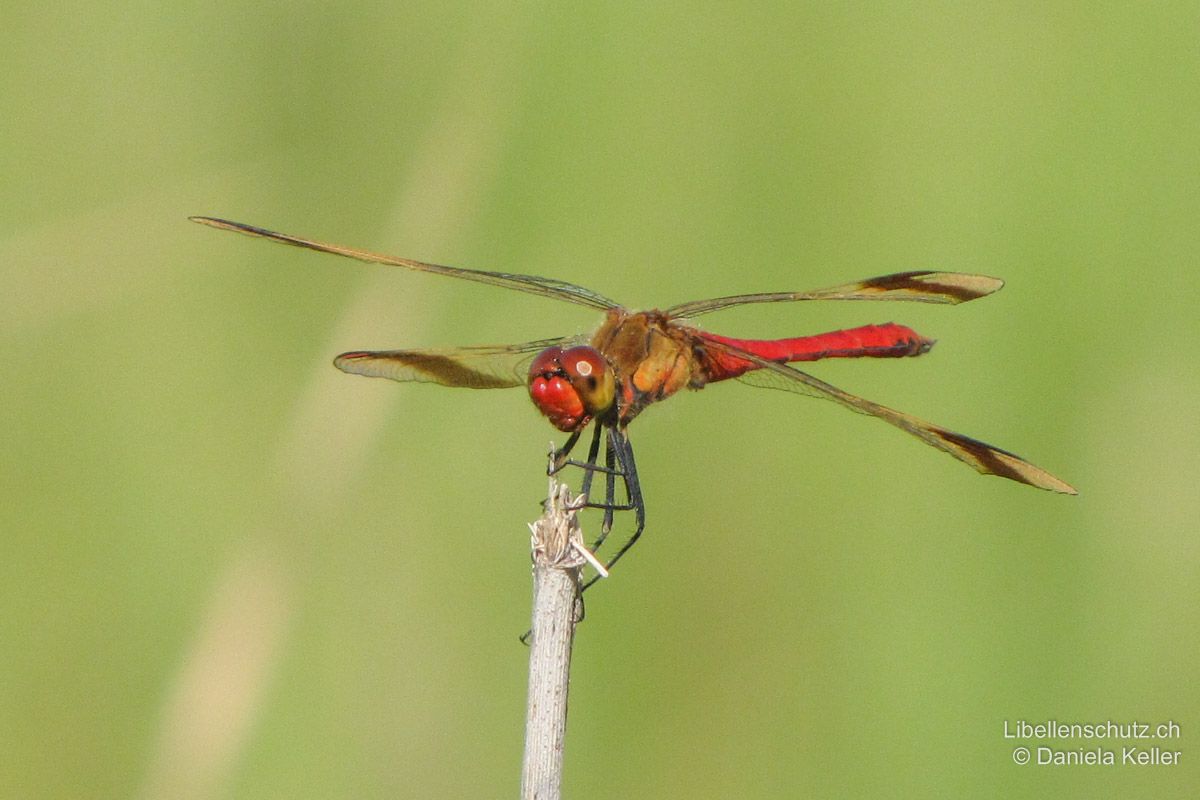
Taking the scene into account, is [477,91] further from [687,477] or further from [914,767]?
[914,767]

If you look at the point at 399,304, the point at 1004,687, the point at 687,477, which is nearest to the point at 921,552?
the point at 1004,687

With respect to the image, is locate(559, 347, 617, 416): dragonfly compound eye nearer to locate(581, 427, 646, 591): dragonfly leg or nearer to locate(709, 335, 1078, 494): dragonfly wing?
locate(581, 427, 646, 591): dragonfly leg

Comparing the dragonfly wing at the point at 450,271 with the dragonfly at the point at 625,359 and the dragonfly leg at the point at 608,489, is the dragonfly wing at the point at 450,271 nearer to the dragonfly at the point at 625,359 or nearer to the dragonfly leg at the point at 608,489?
the dragonfly at the point at 625,359

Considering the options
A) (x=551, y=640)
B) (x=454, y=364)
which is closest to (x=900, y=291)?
(x=454, y=364)

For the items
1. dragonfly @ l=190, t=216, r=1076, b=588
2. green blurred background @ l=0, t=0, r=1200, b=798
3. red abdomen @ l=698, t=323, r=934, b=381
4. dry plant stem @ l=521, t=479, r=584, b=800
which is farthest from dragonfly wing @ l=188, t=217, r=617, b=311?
dry plant stem @ l=521, t=479, r=584, b=800

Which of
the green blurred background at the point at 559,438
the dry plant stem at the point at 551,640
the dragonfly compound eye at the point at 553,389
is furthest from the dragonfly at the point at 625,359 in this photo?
the dry plant stem at the point at 551,640

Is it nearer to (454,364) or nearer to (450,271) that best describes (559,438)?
(454,364)
